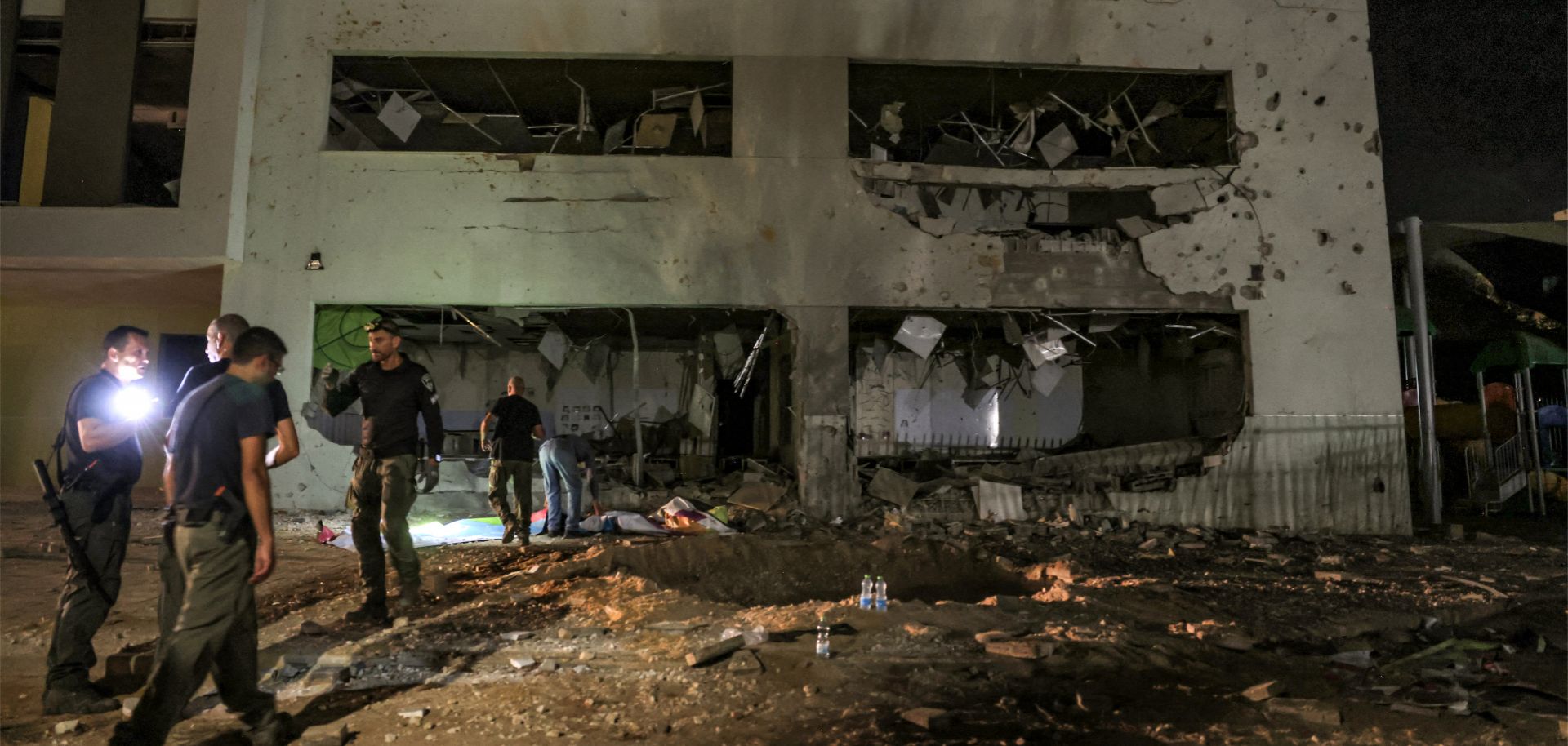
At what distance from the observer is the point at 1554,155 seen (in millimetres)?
13109

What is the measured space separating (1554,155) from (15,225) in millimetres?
21849

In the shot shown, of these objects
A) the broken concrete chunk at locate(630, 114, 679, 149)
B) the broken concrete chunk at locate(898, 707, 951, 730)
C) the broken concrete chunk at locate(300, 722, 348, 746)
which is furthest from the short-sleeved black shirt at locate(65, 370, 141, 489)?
the broken concrete chunk at locate(630, 114, 679, 149)

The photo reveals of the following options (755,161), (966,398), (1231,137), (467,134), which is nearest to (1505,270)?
(1231,137)

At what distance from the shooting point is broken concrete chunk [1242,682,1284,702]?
3900mm

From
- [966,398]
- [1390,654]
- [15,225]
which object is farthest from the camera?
[966,398]

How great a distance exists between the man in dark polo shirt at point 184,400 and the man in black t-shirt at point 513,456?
411cm

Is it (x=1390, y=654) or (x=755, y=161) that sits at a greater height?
(x=755, y=161)

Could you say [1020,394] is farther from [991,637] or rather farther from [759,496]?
[991,637]

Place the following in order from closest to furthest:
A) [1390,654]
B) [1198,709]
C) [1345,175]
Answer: [1198,709] < [1390,654] < [1345,175]

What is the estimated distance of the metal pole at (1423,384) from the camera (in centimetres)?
1083

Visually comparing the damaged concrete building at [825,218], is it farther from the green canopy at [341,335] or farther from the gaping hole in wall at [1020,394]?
the gaping hole in wall at [1020,394]

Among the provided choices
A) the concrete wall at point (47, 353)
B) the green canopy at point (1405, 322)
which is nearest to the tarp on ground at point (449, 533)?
the concrete wall at point (47, 353)

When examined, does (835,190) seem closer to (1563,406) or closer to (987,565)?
(987,565)

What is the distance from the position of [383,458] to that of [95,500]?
1.56 metres
